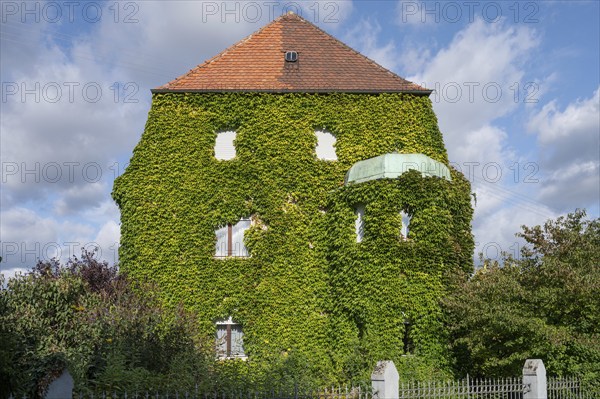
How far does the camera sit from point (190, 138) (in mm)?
24859

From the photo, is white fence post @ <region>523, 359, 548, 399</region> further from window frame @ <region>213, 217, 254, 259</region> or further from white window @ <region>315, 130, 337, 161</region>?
white window @ <region>315, 130, 337, 161</region>

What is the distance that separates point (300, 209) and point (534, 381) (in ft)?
35.3

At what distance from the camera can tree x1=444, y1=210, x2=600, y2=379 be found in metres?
17.9

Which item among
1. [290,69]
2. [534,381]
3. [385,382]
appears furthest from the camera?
[290,69]

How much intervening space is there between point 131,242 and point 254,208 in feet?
14.2

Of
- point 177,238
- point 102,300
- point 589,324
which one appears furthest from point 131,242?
point 589,324

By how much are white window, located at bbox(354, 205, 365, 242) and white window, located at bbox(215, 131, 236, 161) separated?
5101 mm

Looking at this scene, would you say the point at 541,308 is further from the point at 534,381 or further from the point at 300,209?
the point at 300,209

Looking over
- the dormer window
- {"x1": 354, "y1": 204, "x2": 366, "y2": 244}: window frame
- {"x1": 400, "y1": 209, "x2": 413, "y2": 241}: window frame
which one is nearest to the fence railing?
{"x1": 400, "y1": 209, "x2": 413, "y2": 241}: window frame

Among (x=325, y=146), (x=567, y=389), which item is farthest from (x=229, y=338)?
(x=567, y=389)

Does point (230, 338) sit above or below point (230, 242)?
below

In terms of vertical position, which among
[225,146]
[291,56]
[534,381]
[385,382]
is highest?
[291,56]

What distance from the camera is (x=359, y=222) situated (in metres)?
22.7

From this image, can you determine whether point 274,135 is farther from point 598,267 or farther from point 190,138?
point 598,267
